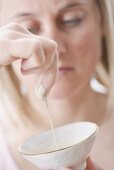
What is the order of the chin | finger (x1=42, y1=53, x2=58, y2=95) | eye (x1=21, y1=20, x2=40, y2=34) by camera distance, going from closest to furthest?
finger (x1=42, y1=53, x2=58, y2=95)
eye (x1=21, y1=20, x2=40, y2=34)
the chin

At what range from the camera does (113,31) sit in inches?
48.7

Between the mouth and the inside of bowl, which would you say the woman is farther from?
the inside of bowl

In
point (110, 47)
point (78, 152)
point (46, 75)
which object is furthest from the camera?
point (110, 47)

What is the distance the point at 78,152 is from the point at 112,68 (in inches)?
28.5

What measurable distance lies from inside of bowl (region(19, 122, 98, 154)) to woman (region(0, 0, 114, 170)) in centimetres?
21

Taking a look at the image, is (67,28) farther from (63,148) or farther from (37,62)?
(63,148)

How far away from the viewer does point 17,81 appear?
1311mm

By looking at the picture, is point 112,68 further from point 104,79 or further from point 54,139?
point 54,139

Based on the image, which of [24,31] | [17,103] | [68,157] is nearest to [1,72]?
[17,103]

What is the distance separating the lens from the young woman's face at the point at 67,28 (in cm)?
105

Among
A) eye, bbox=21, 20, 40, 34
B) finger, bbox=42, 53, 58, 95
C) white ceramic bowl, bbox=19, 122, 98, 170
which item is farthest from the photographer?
eye, bbox=21, 20, 40, 34

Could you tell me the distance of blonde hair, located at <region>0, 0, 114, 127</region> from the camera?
1221 millimetres

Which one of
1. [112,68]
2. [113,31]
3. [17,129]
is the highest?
[113,31]

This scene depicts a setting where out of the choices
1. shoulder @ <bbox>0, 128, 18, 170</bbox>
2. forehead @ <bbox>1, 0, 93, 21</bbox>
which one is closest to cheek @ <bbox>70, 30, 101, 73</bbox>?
forehead @ <bbox>1, 0, 93, 21</bbox>
